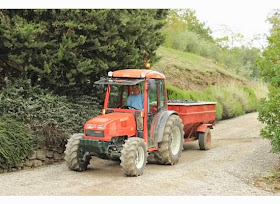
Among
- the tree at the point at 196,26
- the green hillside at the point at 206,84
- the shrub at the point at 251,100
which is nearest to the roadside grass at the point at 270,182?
the green hillside at the point at 206,84

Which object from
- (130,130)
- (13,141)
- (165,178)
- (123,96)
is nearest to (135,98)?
(123,96)

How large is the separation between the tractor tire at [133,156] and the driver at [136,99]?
0.88 metres

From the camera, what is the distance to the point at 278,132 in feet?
27.1

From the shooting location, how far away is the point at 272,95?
339 inches

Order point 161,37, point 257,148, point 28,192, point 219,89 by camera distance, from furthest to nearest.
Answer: point 219,89, point 161,37, point 257,148, point 28,192

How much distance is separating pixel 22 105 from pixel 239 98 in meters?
13.1

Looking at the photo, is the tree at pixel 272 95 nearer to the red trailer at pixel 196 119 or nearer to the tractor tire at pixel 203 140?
the red trailer at pixel 196 119

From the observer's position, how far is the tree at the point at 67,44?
31.6ft

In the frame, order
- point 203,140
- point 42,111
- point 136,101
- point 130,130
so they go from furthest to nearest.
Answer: point 203,140, point 42,111, point 136,101, point 130,130

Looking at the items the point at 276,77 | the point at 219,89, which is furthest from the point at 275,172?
the point at 219,89

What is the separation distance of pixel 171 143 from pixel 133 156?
1.83 metres

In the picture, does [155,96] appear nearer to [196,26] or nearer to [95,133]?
[95,133]

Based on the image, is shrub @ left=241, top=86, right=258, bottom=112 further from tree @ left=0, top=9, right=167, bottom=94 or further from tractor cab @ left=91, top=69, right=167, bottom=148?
tractor cab @ left=91, top=69, right=167, bottom=148
